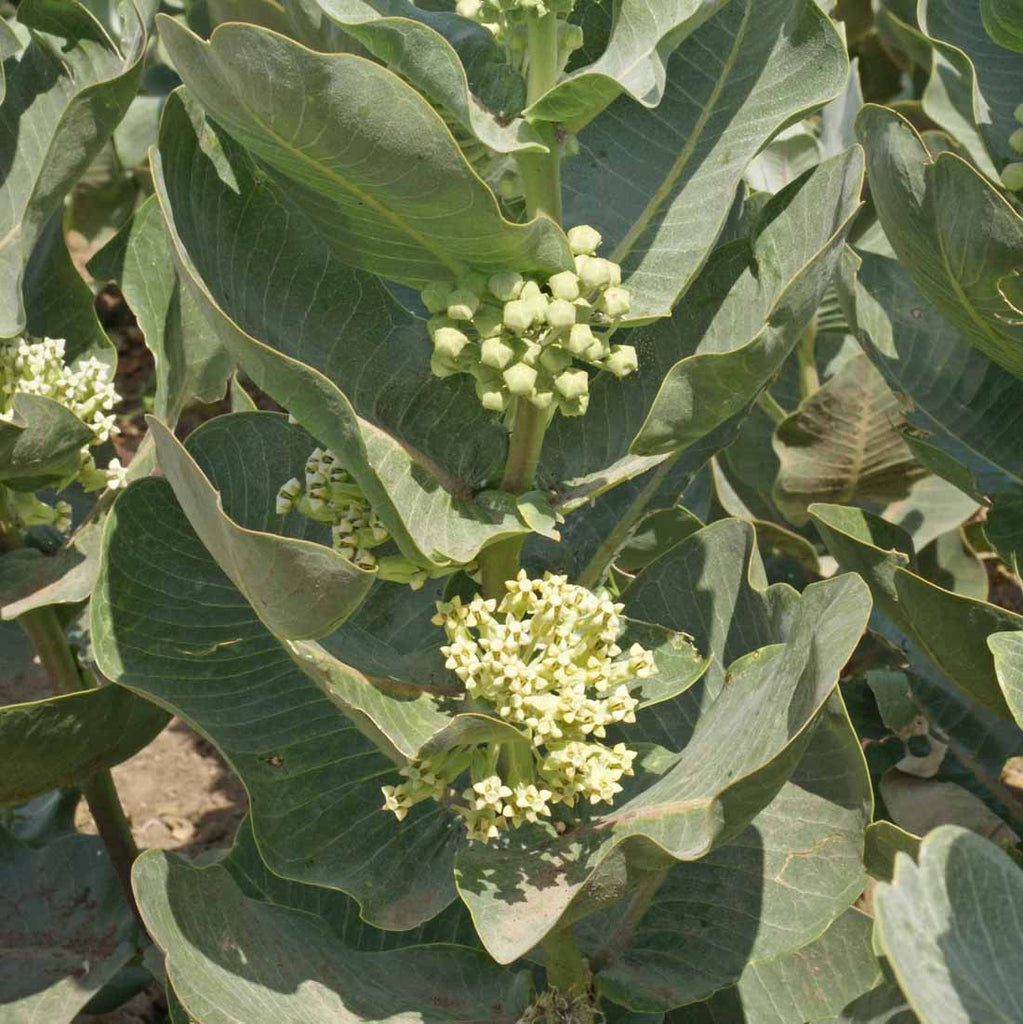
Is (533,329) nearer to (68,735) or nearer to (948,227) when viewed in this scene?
(948,227)

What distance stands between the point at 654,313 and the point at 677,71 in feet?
1.35

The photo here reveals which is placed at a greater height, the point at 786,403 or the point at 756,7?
the point at 756,7

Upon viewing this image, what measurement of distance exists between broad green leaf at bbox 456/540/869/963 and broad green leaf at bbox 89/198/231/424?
1059 millimetres

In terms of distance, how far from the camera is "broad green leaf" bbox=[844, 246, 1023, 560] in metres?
2.96

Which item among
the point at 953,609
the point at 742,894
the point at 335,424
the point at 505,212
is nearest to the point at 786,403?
the point at 953,609

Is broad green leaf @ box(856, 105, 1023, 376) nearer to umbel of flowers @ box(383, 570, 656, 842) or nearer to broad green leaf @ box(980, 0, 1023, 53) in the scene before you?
broad green leaf @ box(980, 0, 1023, 53)

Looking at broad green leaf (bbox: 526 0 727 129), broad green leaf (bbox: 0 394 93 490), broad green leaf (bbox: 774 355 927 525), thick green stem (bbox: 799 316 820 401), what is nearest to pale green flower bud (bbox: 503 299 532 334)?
broad green leaf (bbox: 526 0 727 129)

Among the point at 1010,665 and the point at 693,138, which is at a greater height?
the point at 693,138

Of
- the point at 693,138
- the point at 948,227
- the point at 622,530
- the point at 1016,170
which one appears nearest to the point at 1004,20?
the point at 1016,170

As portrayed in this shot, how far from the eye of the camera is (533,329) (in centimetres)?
184

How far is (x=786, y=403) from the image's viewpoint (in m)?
4.14

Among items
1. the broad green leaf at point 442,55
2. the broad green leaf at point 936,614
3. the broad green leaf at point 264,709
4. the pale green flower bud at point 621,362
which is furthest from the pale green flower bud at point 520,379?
the broad green leaf at point 936,614

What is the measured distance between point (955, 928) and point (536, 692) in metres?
0.65

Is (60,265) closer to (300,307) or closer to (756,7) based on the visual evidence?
(300,307)
